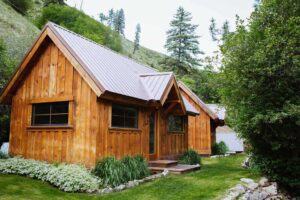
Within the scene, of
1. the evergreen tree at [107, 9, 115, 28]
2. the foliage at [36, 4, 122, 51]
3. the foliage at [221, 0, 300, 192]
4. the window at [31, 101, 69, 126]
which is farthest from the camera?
the evergreen tree at [107, 9, 115, 28]

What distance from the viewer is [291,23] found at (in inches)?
394

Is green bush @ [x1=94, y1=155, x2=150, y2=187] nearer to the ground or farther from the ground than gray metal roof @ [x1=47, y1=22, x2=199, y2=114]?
nearer to the ground

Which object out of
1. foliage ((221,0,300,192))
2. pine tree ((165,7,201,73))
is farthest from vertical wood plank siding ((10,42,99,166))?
pine tree ((165,7,201,73))

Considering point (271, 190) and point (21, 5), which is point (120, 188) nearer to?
point (271, 190)

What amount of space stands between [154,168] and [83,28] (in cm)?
3107

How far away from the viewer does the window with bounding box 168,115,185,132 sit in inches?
617

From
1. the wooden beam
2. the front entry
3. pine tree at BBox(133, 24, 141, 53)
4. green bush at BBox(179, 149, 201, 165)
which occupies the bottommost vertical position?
green bush at BBox(179, 149, 201, 165)

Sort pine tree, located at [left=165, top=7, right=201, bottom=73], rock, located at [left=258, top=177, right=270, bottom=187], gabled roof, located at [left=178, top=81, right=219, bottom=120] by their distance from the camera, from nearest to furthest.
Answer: rock, located at [left=258, top=177, right=270, bottom=187] → gabled roof, located at [left=178, top=81, right=219, bottom=120] → pine tree, located at [left=165, top=7, right=201, bottom=73]

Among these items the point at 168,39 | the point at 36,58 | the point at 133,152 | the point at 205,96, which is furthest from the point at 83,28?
the point at 133,152

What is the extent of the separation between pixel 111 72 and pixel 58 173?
4.48 metres

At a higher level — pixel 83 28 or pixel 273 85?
pixel 83 28

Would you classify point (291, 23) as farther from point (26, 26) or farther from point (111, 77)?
point (26, 26)

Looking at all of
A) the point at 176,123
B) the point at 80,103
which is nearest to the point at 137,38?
the point at 176,123

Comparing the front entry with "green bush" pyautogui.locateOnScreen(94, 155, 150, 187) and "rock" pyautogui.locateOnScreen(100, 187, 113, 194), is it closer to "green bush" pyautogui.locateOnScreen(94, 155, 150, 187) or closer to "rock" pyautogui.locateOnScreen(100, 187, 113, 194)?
"green bush" pyautogui.locateOnScreen(94, 155, 150, 187)
